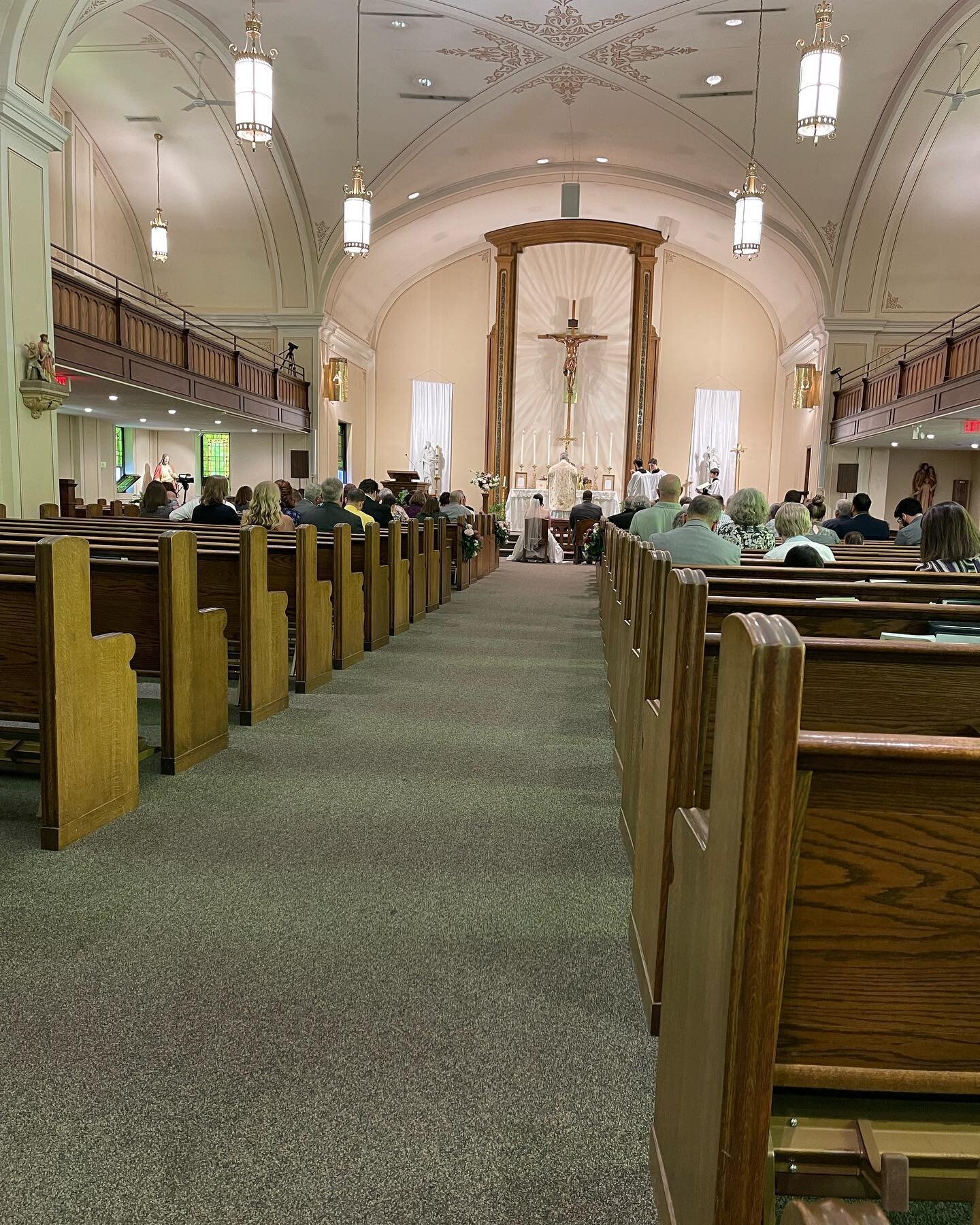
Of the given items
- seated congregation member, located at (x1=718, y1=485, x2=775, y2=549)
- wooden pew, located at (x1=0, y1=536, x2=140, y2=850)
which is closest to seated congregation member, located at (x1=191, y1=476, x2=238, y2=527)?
seated congregation member, located at (x1=718, y1=485, x2=775, y2=549)

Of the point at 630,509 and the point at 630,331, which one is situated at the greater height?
the point at 630,331

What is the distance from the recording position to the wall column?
21.9ft

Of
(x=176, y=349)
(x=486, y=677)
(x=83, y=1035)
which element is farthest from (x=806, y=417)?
(x=83, y=1035)

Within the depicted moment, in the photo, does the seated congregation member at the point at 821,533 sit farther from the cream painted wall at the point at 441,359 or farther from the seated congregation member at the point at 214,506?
the cream painted wall at the point at 441,359

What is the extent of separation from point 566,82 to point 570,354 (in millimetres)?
6173

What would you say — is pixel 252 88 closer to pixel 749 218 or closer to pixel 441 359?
pixel 749 218

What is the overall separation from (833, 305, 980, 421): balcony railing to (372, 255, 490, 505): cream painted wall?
24.5 ft

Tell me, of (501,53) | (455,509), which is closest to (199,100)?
(501,53)

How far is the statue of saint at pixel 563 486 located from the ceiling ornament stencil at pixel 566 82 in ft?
21.8

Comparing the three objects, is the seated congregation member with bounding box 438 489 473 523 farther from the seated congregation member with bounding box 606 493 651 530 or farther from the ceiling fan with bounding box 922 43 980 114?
the ceiling fan with bounding box 922 43 980 114

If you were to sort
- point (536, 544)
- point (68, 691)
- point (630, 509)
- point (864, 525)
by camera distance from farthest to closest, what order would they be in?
point (536, 544)
point (630, 509)
point (864, 525)
point (68, 691)

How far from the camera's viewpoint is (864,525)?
295 inches

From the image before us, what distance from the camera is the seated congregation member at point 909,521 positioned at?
21.0 ft

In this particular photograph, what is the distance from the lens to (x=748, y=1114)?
3.36ft
